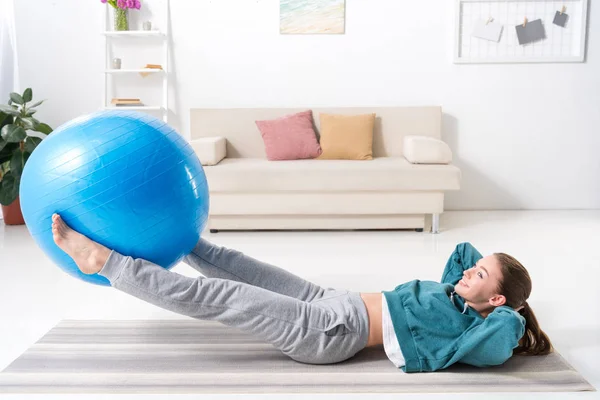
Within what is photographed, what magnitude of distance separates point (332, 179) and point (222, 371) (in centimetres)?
220

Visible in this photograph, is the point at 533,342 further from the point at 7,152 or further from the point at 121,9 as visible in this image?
the point at 121,9

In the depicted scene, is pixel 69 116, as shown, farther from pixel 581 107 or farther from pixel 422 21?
pixel 581 107

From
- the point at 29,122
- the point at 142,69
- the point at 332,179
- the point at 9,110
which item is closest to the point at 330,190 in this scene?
the point at 332,179

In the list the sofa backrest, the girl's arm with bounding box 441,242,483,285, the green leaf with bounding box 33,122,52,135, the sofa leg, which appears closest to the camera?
the girl's arm with bounding box 441,242,483,285

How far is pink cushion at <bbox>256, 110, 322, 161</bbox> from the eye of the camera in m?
4.44

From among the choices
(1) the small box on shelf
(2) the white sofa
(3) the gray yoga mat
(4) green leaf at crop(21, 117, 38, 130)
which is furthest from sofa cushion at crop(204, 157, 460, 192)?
(3) the gray yoga mat

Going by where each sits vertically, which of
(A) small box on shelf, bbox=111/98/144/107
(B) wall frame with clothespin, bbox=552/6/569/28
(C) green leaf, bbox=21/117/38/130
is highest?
(B) wall frame with clothespin, bbox=552/6/569/28

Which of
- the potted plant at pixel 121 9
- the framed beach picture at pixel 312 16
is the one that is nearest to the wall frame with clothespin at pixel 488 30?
the framed beach picture at pixel 312 16

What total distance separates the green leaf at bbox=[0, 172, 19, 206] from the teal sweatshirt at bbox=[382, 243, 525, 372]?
3.10m

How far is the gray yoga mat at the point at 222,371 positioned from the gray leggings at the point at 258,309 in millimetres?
82

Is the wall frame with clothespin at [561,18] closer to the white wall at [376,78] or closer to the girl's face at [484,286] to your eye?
the white wall at [376,78]

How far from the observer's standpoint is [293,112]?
187 inches

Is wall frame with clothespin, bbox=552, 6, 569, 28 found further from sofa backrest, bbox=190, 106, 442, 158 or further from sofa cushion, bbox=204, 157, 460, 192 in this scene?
sofa cushion, bbox=204, 157, 460, 192

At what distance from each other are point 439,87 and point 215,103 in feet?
5.73
